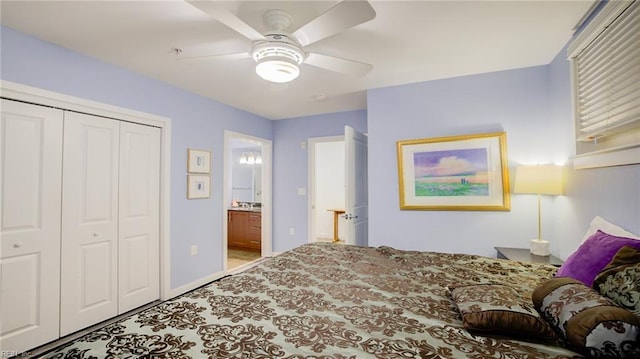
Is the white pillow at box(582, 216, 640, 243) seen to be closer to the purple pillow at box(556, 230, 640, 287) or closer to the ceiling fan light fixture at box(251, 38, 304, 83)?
the purple pillow at box(556, 230, 640, 287)

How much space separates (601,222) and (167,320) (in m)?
2.38

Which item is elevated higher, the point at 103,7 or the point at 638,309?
the point at 103,7

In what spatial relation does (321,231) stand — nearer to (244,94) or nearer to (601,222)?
(244,94)

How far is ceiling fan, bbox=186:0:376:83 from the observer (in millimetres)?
1462

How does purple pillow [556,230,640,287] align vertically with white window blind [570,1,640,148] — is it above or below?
below

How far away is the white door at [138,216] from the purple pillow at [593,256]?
3.50 meters

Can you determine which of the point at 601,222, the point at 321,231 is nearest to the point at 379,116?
the point at 601,222


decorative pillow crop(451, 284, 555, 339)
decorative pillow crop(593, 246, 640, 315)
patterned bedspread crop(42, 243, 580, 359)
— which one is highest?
decorative pillow crop(593, 246, 640, 315)

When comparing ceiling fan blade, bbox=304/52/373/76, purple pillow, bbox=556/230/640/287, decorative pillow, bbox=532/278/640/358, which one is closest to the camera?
decorative pillow, bbox=532/278/640/358

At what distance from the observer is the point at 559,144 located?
2.52 m

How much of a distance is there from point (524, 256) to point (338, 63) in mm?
2314

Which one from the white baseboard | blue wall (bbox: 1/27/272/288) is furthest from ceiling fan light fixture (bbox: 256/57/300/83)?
the white baseboard

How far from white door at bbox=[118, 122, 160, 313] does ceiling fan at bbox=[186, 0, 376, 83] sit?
1706 mm

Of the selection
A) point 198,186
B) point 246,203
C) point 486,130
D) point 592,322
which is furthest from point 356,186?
point 246,203
